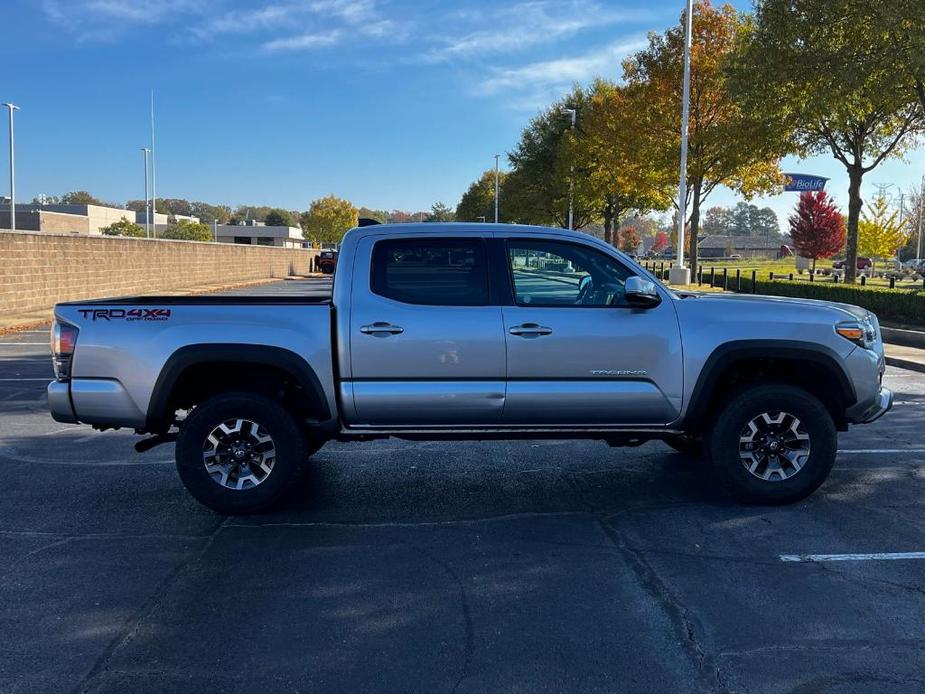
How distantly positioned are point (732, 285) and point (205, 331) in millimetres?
27983

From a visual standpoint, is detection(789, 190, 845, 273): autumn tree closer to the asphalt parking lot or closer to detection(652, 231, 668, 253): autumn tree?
the asphalt parking lot

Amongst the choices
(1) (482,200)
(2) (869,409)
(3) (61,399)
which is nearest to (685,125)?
(2) (869,409)

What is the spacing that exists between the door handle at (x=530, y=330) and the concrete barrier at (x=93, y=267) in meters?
16.5

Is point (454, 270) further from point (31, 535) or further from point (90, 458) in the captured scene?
point (90, 458)

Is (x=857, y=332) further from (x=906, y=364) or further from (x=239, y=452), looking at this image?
(x=906, y=364)

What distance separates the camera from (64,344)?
5039 mm

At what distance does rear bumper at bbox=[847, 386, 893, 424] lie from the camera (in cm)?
543

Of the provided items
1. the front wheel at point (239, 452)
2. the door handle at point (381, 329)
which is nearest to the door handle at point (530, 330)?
the door handle at point (381, 329)

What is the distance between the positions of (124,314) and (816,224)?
54079mm

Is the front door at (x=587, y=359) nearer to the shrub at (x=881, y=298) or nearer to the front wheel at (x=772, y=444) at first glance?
the front wheel at (x=772, y=444)

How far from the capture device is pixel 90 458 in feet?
22.1

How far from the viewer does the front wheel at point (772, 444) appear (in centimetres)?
533

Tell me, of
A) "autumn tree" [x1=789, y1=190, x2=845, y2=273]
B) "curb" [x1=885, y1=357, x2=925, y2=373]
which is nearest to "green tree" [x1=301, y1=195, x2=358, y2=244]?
"autumn tree" [x1=789, y1=190, x2=845, y2=273]

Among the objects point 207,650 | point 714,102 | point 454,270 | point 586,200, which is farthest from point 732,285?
point 207,650
